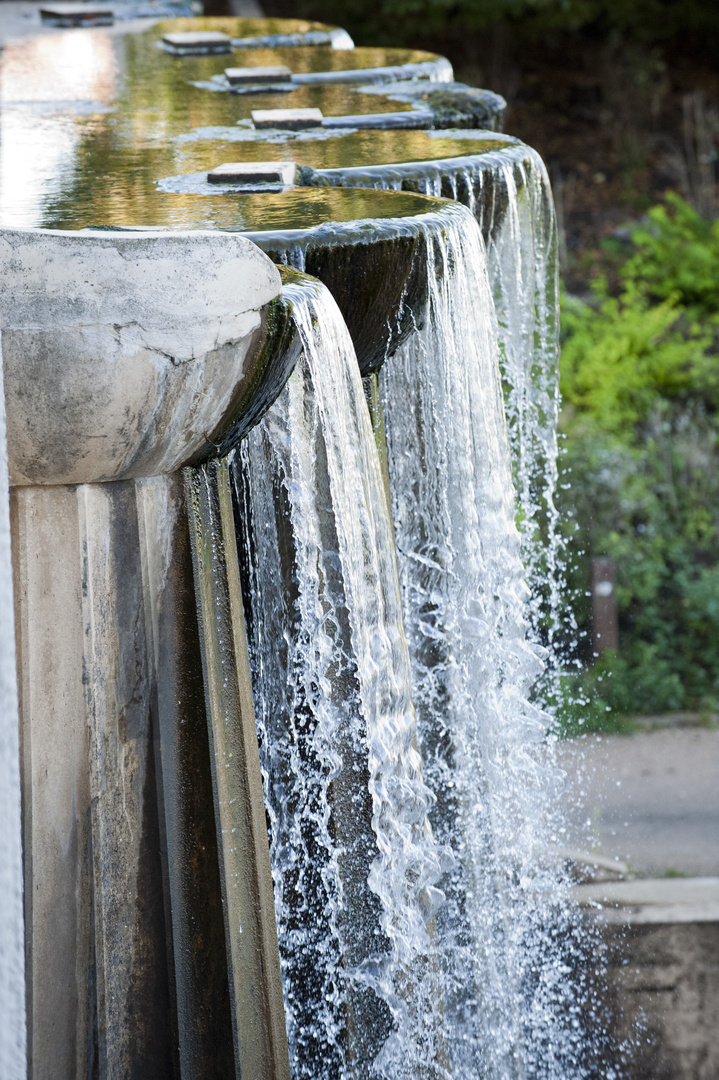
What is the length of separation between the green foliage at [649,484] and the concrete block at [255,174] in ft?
12.2

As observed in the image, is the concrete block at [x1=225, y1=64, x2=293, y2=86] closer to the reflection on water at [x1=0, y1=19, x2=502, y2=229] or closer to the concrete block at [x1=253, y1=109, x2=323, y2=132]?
the reflection on water at [x1=0, y1=19, x2=502, y2=229]

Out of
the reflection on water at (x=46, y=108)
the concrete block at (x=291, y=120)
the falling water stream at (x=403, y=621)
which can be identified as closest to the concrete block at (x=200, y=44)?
the reflection on water at (x=46, y=108)

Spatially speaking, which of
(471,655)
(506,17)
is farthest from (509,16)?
(471,655)

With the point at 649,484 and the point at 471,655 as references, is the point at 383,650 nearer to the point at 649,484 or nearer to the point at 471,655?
the point at 471,655

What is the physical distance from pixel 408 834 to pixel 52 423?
145cm

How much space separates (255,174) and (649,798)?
3691 millimetres

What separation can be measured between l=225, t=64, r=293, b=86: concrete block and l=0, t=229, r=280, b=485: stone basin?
3116 mm

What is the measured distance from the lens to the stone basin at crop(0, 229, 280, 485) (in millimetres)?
Result: 1737

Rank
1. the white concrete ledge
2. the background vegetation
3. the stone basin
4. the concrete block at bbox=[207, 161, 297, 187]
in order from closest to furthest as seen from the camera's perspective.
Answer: the stone basin, the concrete block at bbox=[207, 161, 297, 187], the white concrete ledge, the background vegetation

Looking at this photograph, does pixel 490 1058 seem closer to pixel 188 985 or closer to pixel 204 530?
pixel 188 985

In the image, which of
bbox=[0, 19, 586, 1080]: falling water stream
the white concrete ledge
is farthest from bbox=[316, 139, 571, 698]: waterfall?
the white concrete ledge

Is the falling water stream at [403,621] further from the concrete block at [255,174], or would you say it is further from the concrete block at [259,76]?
the concrete block at [259,76]

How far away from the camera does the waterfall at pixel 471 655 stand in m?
3.03

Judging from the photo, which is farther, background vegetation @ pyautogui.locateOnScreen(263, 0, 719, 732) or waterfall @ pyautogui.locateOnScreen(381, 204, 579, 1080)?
background vegetation @ pyautogui.locateOnScreen(263, 0, 719, 732)
